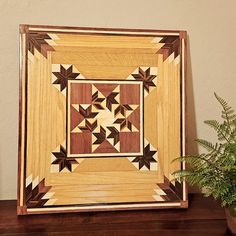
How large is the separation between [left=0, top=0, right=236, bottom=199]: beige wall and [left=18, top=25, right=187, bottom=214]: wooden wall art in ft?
0.26

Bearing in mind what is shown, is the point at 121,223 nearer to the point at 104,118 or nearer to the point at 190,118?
the point at 104,118

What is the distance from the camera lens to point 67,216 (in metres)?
0.80

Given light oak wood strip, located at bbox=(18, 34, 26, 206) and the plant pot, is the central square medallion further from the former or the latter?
the plant pot

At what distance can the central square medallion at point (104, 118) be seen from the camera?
2.78 feet

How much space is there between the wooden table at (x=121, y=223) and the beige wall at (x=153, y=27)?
0.64 ft

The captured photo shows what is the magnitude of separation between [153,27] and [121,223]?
2.06ft

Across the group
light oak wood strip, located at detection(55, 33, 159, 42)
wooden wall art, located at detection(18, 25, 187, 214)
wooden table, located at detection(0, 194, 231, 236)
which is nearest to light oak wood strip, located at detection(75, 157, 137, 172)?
wooden wall art, located at detection(18, 25, 187, 214)

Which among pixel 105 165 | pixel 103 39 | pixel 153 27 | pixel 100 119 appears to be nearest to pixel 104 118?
pixel 100 119

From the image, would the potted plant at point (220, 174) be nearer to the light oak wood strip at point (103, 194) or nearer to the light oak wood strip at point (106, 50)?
the light oak wood strip at point (103, 194)

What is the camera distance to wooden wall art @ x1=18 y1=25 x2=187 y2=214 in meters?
0.82

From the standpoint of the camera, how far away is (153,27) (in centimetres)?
94

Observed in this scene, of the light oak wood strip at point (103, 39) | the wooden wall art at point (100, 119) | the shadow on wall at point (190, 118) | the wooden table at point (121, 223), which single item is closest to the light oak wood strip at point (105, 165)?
the wooden wall art at point (100, 119)

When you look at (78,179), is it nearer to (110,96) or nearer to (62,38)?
(110,96)

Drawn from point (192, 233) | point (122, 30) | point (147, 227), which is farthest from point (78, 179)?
point (122, 30)
